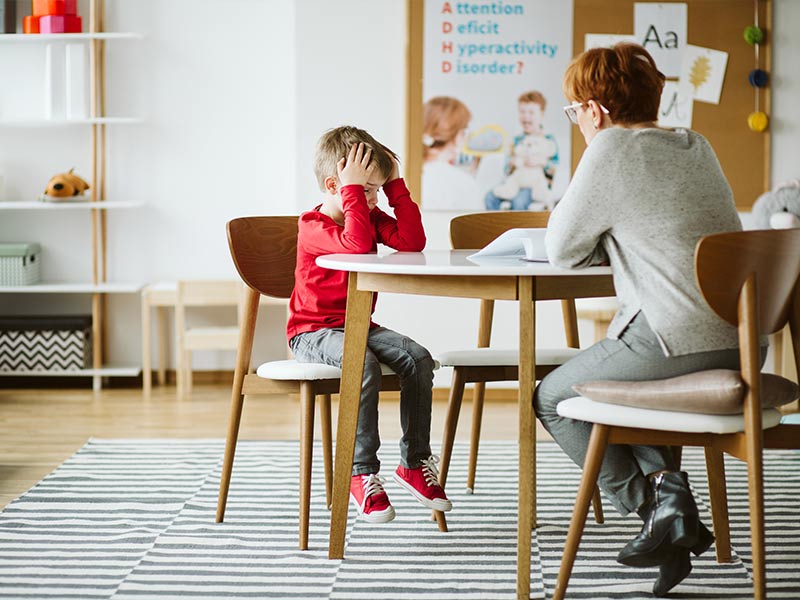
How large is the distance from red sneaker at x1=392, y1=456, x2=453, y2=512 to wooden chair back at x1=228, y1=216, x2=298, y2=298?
1.87ft

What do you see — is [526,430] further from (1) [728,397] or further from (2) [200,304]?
(2) [200,304]

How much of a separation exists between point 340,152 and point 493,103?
74.9 inches

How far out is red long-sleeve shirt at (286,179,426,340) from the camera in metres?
2.31

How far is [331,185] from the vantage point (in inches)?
94.4

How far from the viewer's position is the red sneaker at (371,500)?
2219 mm

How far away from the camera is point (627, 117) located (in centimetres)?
199

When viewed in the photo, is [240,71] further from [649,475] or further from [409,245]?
[649,475]

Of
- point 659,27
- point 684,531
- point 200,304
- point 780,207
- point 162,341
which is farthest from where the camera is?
point 162,341

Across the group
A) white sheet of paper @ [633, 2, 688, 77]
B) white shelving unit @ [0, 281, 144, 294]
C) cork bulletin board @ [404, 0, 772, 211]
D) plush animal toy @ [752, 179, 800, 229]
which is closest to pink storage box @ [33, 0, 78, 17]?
white shelving unit @ [0, 281, 144, 294]

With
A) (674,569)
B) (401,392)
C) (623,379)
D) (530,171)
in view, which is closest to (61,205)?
(530,171)

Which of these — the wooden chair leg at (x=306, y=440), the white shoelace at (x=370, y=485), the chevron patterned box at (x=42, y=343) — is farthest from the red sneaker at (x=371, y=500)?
the chevron patterned box at (x=42, y=343)

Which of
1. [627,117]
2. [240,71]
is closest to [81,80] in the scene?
[240,71]

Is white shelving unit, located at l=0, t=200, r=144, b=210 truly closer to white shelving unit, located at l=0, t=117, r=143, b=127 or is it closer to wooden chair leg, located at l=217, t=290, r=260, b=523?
white shelving unit, located at l=0, t=117, r=143, b=127

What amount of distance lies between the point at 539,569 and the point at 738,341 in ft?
2.20
